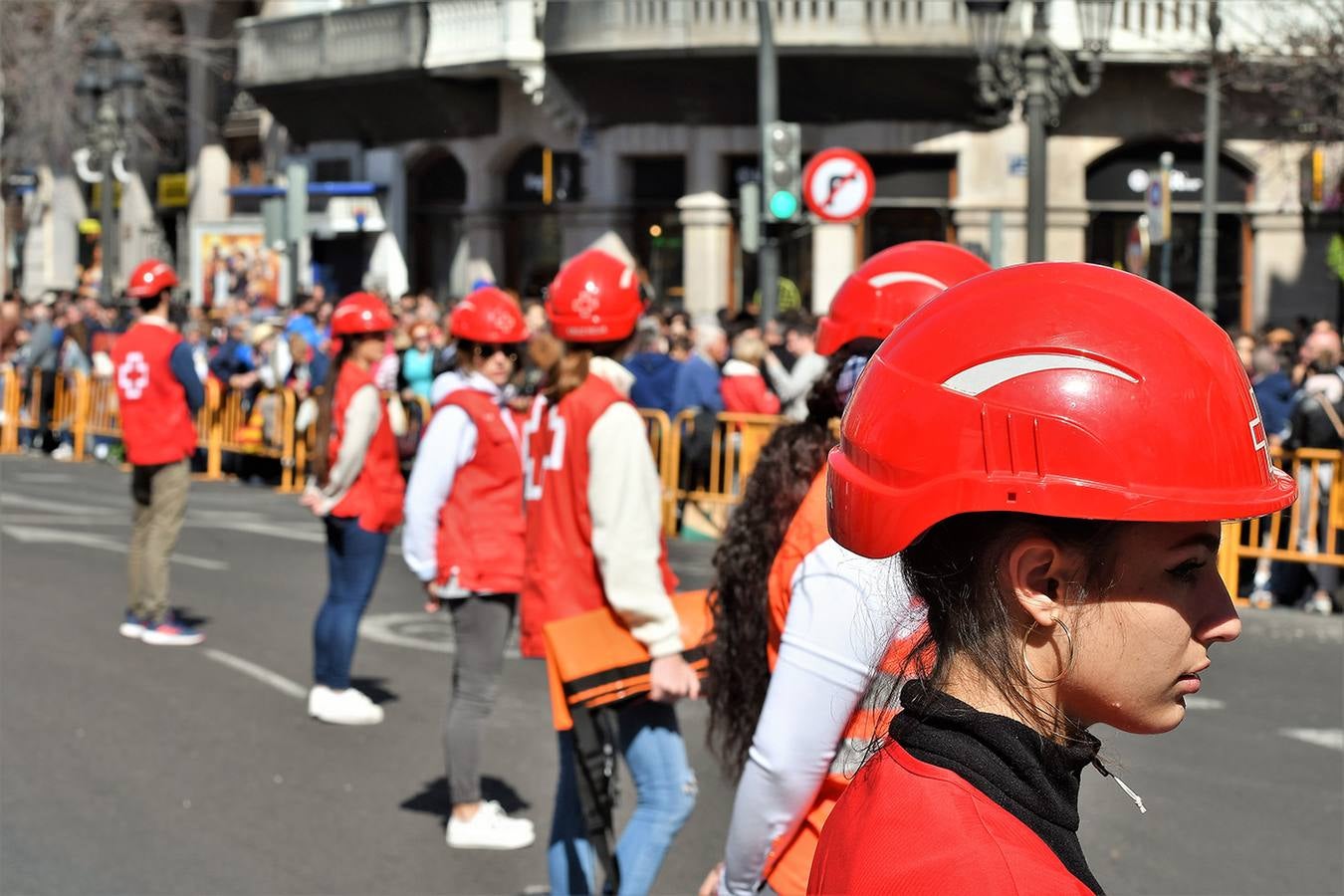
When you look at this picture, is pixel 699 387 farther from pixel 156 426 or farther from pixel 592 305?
pixel 592 305

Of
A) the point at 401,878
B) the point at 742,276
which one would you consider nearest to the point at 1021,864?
the point at 401,878

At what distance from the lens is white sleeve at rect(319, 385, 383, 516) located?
27.5 feet

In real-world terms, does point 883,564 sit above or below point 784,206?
below

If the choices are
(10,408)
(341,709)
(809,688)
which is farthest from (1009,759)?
(10,408)

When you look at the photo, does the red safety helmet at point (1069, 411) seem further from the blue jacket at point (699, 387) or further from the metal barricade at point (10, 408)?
the metal barricade at point (10, 408)

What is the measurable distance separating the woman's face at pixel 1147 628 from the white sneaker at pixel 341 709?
22.7 feet

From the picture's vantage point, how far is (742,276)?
1137 inches

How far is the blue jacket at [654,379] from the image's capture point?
15.9m

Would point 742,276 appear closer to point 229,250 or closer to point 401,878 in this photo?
point 229,250

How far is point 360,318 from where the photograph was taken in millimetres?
8250

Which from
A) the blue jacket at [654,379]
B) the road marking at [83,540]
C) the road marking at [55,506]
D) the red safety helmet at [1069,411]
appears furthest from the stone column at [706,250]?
the red safety helmet at [1069,411]

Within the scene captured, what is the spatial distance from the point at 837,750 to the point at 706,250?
25.8 meters

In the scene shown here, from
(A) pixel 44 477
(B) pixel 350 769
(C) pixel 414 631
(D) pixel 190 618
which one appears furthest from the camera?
(A) pixel 44 477

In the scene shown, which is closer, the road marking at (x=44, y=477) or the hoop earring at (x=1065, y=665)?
the hoop earring at (x=1065, y=665)
